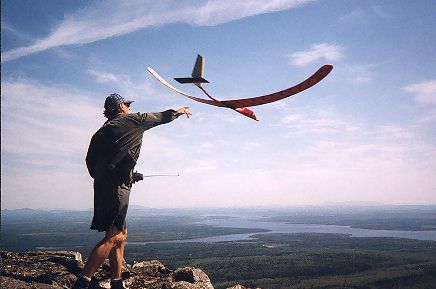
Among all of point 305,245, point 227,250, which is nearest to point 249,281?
point 227,250

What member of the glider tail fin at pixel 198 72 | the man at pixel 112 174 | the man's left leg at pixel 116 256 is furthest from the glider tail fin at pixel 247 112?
the man's left leg at pixel 116 256

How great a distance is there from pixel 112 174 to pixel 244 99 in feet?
9.54

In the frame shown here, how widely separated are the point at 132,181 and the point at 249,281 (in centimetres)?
10373

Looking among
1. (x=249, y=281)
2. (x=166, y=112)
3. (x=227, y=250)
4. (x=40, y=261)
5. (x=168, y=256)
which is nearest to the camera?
(x=166, y=112)

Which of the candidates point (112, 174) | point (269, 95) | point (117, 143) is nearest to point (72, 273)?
point (112, 174)

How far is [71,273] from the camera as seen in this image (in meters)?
6.83

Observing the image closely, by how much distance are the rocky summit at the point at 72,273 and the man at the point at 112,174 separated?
252 cm

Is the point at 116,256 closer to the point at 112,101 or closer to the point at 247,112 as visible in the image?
the point at 112,101

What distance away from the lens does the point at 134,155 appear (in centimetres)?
387

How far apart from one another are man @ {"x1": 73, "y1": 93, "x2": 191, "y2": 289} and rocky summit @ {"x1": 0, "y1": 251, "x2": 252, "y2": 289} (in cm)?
252

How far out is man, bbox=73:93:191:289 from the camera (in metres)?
3.68

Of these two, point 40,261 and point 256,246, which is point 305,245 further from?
point 40,261

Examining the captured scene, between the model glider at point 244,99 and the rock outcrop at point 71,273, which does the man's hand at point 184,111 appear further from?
the rock outcrop at point 71,273

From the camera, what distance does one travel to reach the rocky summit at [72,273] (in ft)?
20.1
